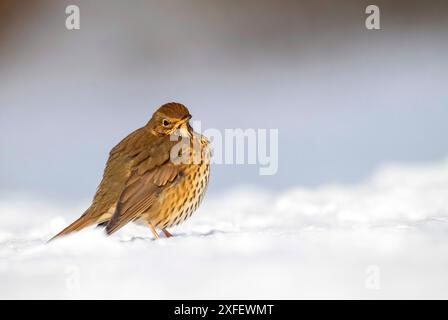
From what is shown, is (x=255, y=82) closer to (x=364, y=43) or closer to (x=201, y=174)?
(x=364, y=43)

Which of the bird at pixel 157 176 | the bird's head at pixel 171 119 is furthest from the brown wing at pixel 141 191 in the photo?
the bird's head at pixel 171 119

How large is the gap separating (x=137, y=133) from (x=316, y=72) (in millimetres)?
2840

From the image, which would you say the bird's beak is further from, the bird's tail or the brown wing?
the bird's tail

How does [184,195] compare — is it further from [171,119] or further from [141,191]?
[171,119]

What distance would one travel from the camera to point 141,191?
136 inches

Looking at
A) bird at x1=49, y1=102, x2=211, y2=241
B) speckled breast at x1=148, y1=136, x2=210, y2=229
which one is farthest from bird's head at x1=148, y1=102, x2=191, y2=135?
speckled breast at x1=148, y1=136, x2=210, y2=229

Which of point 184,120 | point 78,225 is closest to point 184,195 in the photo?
point 184,120

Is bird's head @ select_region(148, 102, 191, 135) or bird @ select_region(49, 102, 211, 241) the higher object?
bird's head @ select_region(148, 102, 191, 135)

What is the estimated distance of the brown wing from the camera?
3.35 m

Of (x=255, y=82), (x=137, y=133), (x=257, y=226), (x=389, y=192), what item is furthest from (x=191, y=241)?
(x=255, y=82)

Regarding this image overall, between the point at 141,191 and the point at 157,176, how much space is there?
11 centimetres

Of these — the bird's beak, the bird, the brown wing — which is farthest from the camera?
the bird's beak

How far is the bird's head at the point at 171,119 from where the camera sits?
358cm

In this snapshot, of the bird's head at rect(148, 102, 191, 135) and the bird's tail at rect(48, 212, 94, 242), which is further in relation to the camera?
the bird's head at rect(148, 102, 191, 135)
